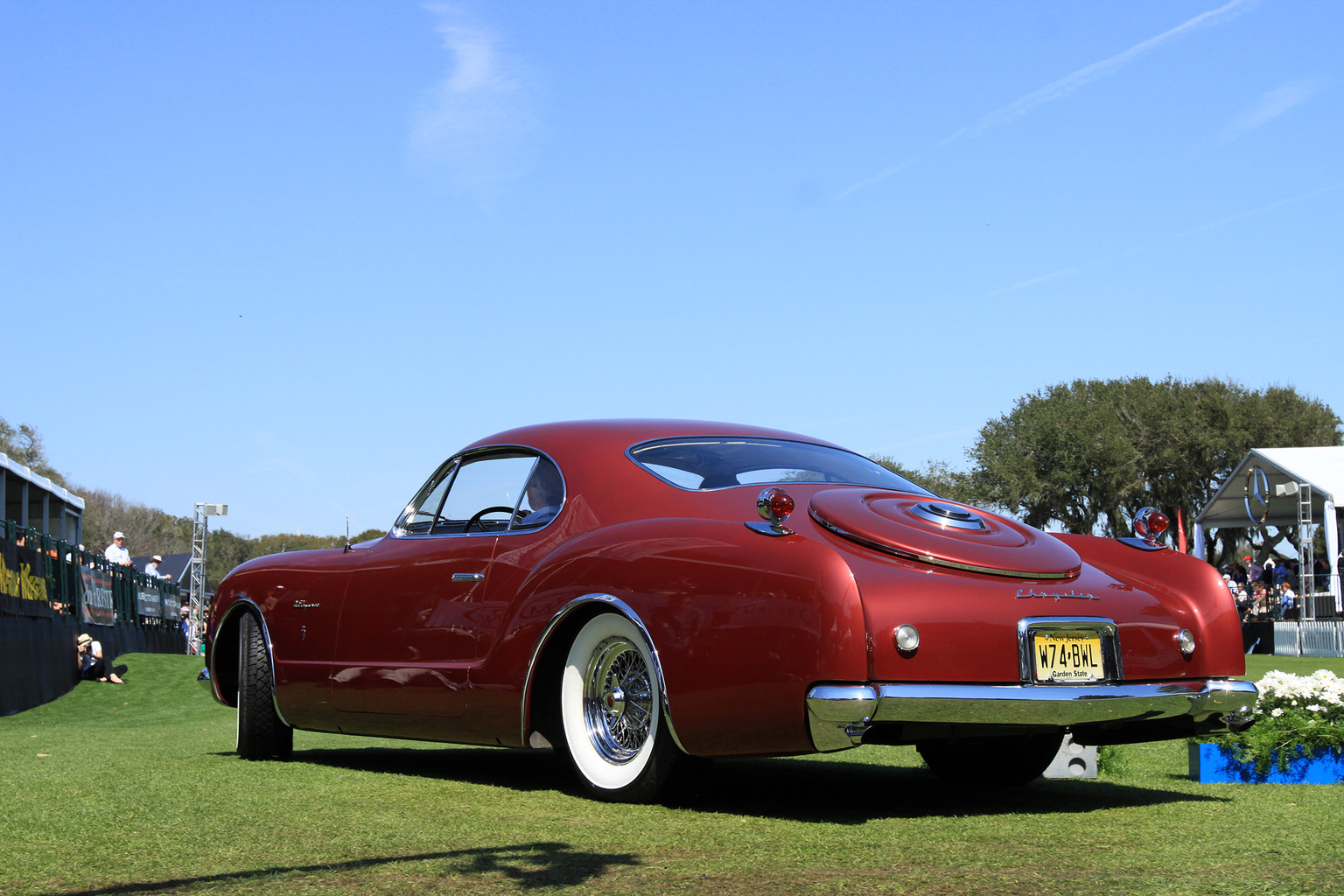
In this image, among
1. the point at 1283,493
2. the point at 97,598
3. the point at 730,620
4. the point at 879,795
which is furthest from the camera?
the point at 1283,493

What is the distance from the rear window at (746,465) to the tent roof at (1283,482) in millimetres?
30371

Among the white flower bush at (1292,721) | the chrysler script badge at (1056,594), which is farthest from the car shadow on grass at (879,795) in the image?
the chrysler script badge at (1056,594)

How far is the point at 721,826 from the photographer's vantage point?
402 centimetres

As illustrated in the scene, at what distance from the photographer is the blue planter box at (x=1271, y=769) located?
5207 mm

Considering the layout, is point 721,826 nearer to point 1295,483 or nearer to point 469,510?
point 469,510

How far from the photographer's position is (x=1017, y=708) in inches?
156

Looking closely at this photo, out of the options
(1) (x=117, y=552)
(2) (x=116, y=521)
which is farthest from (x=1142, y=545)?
(2) (x=116, y=521)

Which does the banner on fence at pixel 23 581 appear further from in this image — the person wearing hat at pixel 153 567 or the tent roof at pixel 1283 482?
the tent roof at pixel 1283 482

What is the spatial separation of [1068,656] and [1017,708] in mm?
289

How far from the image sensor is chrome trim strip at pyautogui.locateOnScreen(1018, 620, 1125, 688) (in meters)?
4.04

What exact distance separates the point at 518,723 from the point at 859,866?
1877 mm

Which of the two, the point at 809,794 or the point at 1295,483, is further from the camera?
the point at 1295,483

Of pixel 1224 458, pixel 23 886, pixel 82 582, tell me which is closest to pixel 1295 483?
pixel 1224 458

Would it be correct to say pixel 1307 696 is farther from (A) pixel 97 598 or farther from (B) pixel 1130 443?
(B) pixel 1130 443
